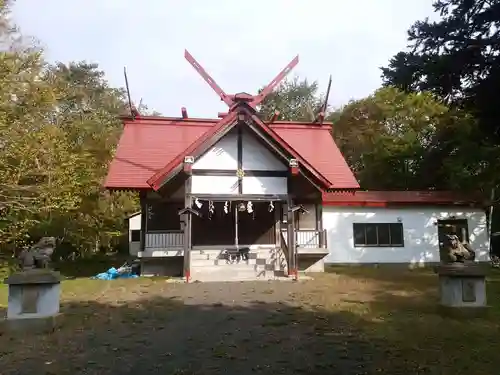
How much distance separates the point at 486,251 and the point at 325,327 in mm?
14630

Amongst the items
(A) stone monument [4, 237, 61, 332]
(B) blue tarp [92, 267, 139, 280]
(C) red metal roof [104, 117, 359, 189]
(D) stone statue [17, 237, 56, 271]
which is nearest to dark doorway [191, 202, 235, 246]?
(C) red metal roof [104, 117, 359, 189]

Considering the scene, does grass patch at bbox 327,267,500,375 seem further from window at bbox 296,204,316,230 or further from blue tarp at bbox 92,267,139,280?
blue tarp at bbox 92,267,139,280

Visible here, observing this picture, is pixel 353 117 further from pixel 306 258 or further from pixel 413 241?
pixel 306 258

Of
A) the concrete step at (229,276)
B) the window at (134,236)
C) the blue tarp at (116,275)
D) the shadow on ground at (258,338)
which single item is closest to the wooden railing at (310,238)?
the concrete step at (229,276)

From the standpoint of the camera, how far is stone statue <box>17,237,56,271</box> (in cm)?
761

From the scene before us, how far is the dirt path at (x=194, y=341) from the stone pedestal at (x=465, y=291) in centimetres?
211

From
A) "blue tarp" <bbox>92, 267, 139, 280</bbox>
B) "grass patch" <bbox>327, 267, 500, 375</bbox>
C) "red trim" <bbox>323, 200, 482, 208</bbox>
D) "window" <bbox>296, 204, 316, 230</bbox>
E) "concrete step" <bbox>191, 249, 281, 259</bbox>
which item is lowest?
"grass patch" <bbox>327, 267, 500, 375</bbox>

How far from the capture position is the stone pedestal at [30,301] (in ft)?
23.6

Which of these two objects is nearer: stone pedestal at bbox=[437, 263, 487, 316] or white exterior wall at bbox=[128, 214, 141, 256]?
stone pedestal at bbox=[437, 263, 487, 316]

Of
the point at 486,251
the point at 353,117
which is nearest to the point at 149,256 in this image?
the point at 486,251

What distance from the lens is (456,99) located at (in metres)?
6.60

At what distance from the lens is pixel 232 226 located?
1714 cm

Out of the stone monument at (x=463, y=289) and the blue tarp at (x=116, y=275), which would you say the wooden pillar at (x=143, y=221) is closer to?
the blue tarp at (x=116, y=275)

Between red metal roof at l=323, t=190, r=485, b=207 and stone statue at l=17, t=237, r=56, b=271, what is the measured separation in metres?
12.5
